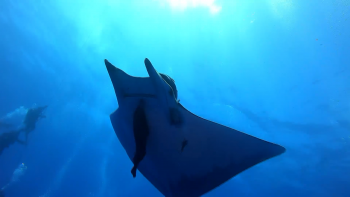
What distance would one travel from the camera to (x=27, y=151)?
20.2 meters

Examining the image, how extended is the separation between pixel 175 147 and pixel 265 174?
2341 centimetres

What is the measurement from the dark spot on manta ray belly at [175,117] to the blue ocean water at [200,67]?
743 centimetres

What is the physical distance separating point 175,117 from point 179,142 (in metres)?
0.45

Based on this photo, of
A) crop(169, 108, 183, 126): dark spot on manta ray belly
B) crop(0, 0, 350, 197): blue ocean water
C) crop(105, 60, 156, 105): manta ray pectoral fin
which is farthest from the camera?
crop(0, 0, 350, 197): blue ocean water

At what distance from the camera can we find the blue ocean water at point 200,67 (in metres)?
8.72

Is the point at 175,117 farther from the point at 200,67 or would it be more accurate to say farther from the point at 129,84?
the point at 200,67

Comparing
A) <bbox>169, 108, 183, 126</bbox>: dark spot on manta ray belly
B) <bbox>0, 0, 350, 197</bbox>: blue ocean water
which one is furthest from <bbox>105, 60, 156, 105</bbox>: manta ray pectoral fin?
<bbox>0, 0, 350, 197</bbox>: blue ocean water

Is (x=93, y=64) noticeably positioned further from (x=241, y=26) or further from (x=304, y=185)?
(x=304, y=185)

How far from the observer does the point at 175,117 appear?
2570mm

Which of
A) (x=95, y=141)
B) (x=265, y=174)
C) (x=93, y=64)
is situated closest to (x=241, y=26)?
(x=93, y=64)

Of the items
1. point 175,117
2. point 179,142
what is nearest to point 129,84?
point 175,117

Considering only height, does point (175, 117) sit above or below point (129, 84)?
below

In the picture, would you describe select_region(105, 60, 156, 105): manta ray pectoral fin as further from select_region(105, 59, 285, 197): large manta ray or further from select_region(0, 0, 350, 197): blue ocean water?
select_region(0, 0, 350, 197): blue ocean water

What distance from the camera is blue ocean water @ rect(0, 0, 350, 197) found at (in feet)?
28.6
